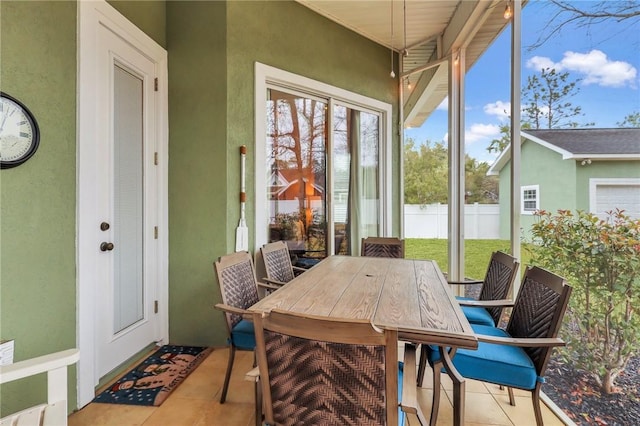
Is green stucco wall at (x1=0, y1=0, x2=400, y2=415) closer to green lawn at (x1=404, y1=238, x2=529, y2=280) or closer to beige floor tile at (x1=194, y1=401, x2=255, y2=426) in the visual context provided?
green lawn at (x1=404, y1=238, x2=529, y2=280)

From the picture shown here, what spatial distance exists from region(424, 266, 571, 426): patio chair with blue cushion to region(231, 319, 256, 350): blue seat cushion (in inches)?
43.2

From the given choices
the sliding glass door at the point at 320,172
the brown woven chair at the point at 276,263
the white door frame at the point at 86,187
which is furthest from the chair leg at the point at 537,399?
the white door frame at the point at 86,187

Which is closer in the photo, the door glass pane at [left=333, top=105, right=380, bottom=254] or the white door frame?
the white door frame

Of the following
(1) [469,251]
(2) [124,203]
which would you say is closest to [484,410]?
(1) [469,251]

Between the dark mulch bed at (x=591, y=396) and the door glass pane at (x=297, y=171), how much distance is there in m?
2.39

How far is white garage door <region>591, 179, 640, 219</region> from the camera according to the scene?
165 centimetres

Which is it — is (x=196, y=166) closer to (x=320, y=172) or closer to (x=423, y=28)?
(x=320, y=172)

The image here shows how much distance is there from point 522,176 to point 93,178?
3189 mm

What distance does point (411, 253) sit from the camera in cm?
400

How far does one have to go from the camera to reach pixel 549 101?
2.20 metres

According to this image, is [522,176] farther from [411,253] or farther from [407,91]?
[407,91]

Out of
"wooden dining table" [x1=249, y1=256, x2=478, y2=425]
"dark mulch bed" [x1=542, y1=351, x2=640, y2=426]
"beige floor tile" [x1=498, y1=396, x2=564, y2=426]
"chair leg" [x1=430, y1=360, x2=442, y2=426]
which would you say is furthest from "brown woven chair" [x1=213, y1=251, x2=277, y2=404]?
"dark mulch bed" [x1=542, y1=351, x2=640, y2=426]

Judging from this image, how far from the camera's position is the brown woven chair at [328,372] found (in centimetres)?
96

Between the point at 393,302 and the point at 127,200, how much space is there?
2.25 m
